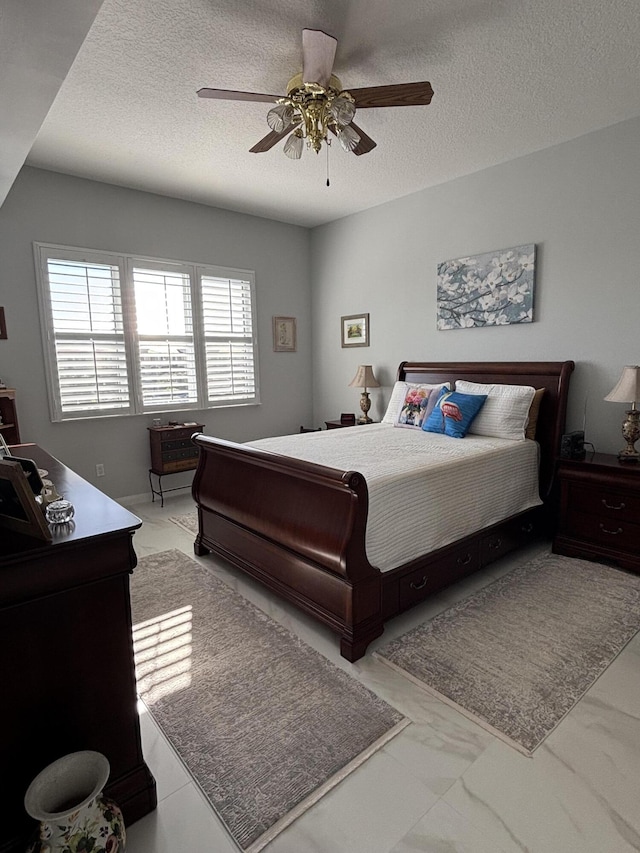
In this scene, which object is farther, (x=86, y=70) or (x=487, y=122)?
(x=487, y=122)

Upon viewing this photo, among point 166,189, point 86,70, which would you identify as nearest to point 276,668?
point 86,70

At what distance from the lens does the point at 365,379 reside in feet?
16.1

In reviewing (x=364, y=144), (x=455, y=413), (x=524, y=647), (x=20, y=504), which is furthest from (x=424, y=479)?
(x=364, y=144)

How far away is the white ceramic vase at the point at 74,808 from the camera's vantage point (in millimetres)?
1069

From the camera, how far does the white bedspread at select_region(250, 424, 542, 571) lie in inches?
88.4

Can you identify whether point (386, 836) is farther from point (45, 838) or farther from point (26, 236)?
point (26, 236)

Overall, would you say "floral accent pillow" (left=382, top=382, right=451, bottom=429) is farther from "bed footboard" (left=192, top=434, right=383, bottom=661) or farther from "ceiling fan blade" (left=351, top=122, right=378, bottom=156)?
"ceiling fan blade" (left=351, top=122, right=378, bottom=156)

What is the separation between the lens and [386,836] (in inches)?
52.1

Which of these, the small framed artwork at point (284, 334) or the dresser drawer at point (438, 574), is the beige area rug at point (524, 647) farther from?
the small framed artwork at point (284, 334)

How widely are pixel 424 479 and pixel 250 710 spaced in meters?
1.35

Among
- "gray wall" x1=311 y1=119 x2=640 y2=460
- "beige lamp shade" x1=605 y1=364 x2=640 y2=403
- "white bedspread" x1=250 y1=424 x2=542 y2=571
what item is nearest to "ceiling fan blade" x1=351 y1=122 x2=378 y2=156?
"gray wall" x1=311 y1=119 x2=640 y2=460

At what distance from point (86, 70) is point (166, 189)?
1.87m

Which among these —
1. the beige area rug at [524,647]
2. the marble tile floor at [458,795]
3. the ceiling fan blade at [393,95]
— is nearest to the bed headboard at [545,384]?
the beige area rug at [524,647]

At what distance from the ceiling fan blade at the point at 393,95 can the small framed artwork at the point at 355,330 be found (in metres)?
2.82
